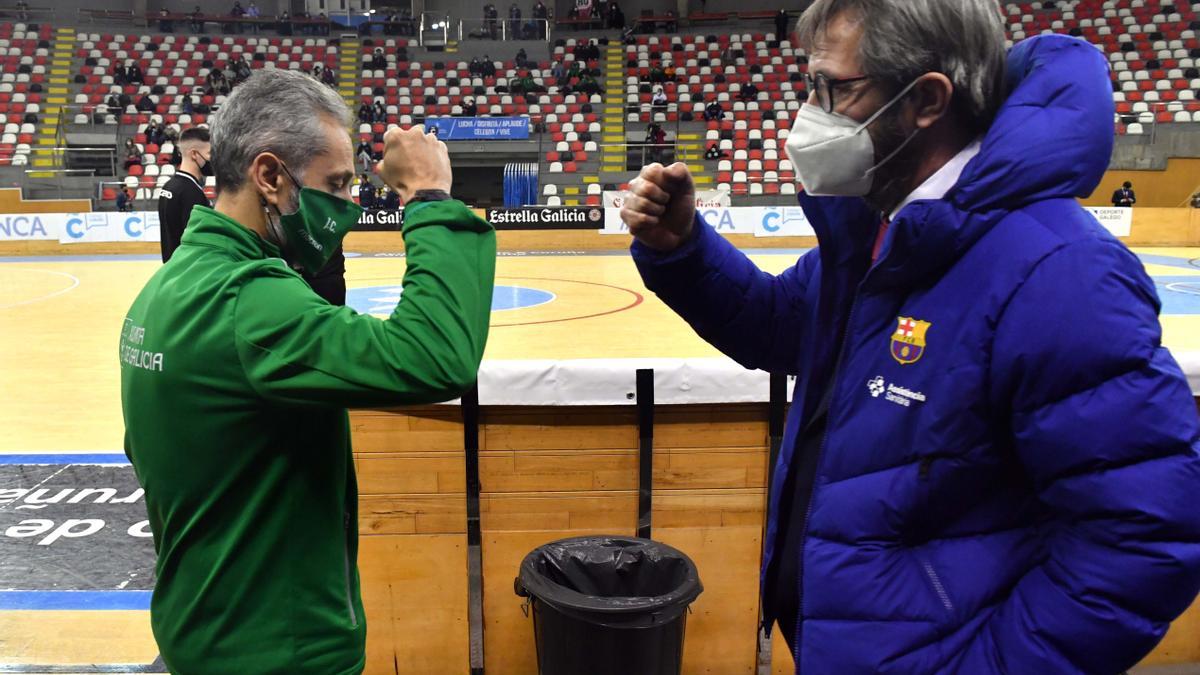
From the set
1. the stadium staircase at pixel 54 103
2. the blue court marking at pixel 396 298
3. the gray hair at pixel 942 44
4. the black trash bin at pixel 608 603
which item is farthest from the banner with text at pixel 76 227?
the gray hair at pixel 942 44

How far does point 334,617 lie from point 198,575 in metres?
0.28

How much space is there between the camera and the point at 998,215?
1194 millimetres

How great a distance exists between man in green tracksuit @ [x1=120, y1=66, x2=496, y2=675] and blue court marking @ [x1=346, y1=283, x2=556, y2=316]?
25.0 feet

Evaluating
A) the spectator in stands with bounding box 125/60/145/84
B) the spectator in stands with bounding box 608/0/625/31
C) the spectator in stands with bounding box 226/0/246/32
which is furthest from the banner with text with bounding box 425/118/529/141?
the spectator in stands with bounding box 226/0/246/32

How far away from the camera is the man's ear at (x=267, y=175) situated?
62.0 inches

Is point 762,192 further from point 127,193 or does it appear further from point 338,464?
point 338,464

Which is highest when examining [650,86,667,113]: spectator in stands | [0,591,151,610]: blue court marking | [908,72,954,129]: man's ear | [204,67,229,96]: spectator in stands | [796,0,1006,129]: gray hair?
[204,67,229,96]: spectator in stands

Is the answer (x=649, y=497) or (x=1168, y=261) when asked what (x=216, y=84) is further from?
(x=649, y=497)

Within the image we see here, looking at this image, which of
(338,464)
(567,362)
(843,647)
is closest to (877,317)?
(843,647)

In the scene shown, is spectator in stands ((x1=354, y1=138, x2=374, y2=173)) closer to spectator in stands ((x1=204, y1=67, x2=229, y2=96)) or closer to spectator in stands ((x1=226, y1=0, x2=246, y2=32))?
spectator in stands ((x1=204, y1=67, x2=229, y2=96))

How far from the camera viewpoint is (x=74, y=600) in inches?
135

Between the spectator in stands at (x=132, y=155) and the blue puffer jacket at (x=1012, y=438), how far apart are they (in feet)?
83.0

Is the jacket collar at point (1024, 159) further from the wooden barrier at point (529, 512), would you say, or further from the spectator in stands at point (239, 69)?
the spectator in stands at point (239, 69)

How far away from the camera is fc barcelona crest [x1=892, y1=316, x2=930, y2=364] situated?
125cm
